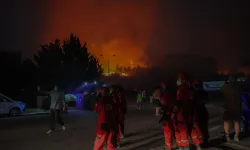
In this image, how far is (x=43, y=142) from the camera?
35.6 ft

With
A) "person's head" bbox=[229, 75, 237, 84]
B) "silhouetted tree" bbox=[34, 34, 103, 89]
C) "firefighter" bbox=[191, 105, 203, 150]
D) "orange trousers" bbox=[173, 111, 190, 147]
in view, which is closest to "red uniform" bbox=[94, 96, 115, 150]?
"orange trousers" bbox=[173, 111, 190, 147]

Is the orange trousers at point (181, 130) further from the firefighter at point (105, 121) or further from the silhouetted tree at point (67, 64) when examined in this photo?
the silhouetted tree at point (67, 64)

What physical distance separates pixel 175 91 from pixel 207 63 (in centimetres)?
2164

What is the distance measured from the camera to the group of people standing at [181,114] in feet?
26.4

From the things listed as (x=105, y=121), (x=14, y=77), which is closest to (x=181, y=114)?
(x=105, y=121)

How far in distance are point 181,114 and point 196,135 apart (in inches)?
27.4

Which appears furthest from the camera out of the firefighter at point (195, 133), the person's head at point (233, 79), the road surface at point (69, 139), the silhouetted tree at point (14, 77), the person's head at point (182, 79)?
the silhouetted tree at point (14, 77)

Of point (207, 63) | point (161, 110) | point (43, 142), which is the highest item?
point (207, 63)

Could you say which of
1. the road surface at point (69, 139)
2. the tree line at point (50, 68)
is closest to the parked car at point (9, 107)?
the road surface at point (69, 139)

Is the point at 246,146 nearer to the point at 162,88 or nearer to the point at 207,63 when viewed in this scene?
the point at 162,88

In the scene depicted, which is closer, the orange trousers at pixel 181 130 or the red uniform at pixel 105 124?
the red uniform at pixel 105 124

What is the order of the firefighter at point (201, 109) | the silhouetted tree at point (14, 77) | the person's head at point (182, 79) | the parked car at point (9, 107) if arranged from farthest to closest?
the silhouetted tree at point (14, 77), the parked car at point (9, 107), the firefighter at point (201, 109), the person's head at point (182, 79)

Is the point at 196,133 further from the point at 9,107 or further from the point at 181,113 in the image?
the point at 9,107

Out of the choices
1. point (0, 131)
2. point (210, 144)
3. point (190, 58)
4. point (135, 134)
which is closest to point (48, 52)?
point (190, 58)
